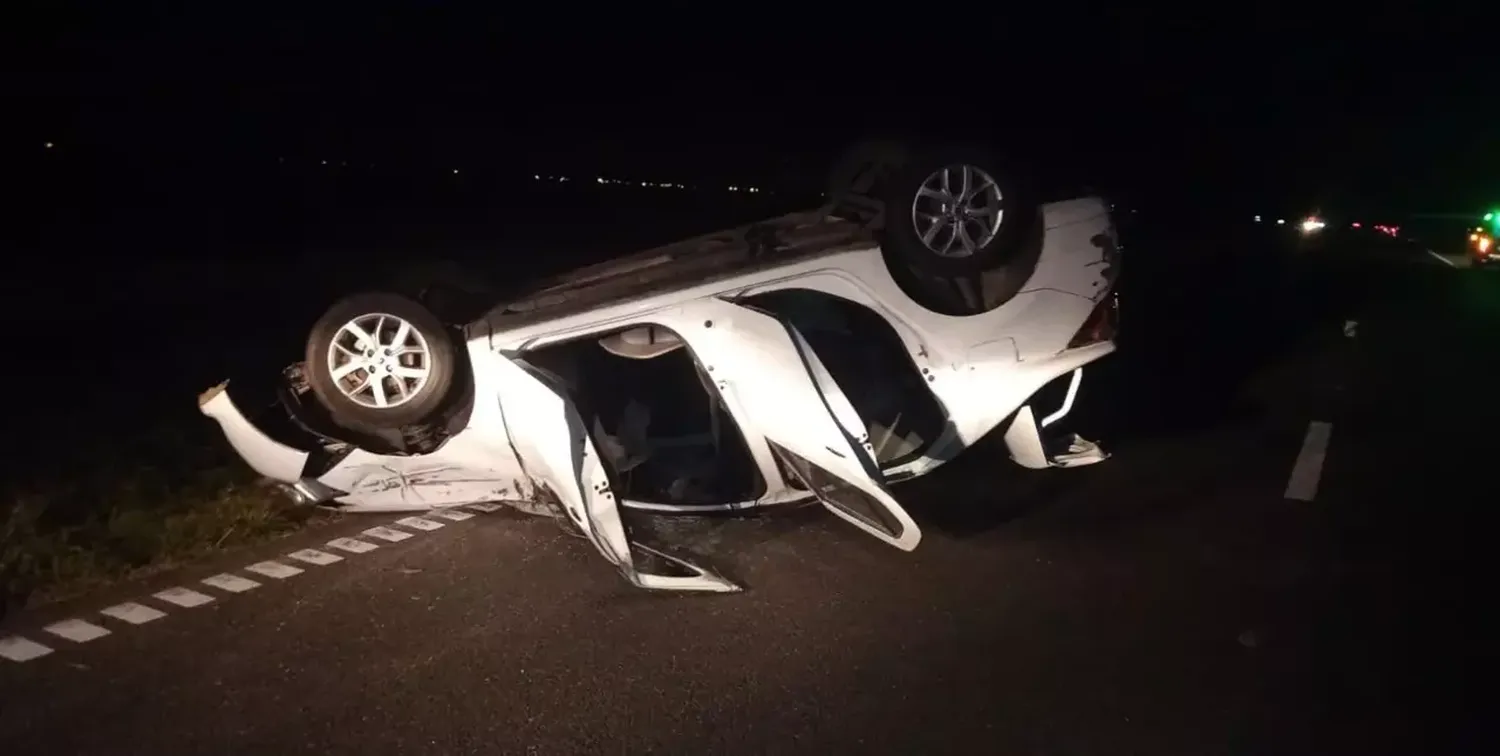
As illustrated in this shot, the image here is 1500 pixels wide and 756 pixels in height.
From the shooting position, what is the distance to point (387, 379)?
5270mm

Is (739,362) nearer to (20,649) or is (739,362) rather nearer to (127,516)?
(20,649)

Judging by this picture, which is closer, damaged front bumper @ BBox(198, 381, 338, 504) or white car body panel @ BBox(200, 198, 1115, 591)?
white car body panel @ BBox(200, 198, 1115, 591)

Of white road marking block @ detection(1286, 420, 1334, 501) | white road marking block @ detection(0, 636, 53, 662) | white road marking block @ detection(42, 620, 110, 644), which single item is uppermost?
white road marking block @ detection(0, 636, 53, 662)

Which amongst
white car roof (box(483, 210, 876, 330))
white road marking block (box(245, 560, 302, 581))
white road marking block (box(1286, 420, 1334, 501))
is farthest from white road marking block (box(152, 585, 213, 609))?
white road marking block (box(1286, 420, 1334, 501))

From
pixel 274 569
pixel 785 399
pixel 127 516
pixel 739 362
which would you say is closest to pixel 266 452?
pixel 274 569

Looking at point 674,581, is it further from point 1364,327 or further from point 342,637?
point 1364,327

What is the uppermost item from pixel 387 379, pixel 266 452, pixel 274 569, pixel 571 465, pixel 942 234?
pixel 942 234

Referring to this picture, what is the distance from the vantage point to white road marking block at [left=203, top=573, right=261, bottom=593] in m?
5.25

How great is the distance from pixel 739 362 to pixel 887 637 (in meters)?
1.38

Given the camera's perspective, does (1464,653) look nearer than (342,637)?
Yes

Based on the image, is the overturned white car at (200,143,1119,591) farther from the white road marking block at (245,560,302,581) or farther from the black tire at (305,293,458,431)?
the white road marking block at (245,560,302,581)

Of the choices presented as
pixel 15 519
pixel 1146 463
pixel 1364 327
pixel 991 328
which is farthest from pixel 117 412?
pixel 1364 327

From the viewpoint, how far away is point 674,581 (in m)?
4.98

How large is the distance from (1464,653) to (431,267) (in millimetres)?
4758
